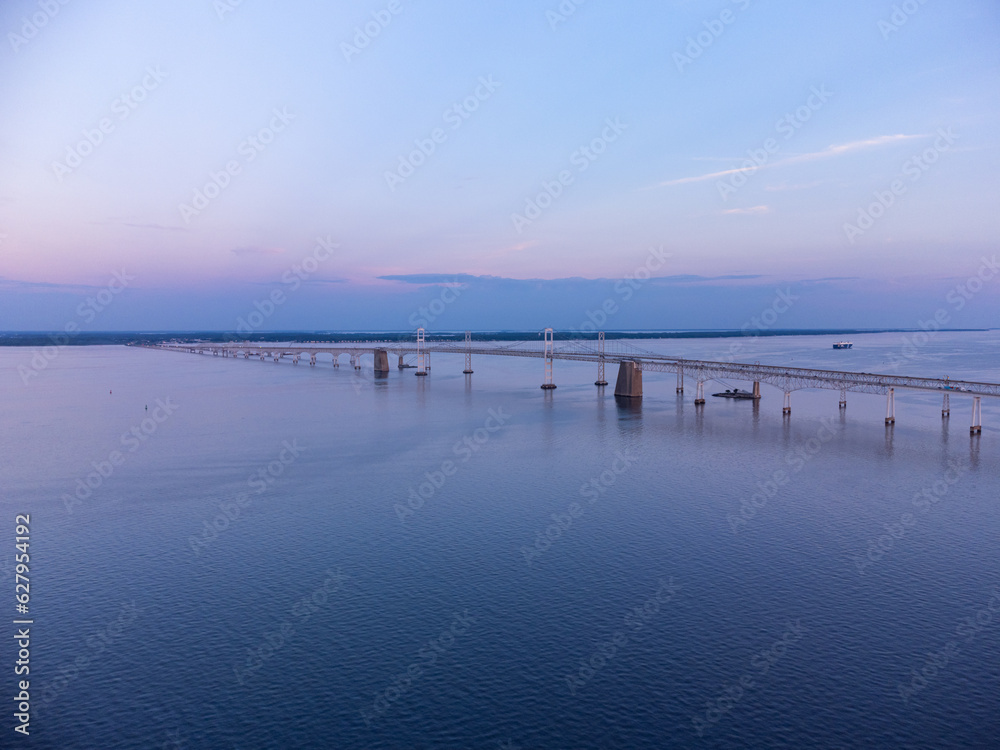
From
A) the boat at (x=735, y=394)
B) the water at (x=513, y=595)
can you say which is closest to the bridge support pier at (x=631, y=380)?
the boat at (x=735, y=394)

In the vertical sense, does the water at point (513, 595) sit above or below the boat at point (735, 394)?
below

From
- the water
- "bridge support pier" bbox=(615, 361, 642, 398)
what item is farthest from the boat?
the water

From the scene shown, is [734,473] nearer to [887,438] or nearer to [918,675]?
[887,438]

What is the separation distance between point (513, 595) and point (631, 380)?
61.9 meters

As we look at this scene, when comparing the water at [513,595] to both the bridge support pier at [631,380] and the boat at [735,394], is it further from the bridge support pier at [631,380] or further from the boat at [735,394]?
the bridge support pier at [631,380]

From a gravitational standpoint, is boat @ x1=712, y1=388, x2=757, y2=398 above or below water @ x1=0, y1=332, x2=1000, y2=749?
above

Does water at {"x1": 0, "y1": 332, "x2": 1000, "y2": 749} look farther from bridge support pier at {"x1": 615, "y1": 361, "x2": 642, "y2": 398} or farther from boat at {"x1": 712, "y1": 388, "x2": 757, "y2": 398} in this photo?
bridge support pier at {"x1": 615, "y1": 361, "x2": 642, "y2": 398}

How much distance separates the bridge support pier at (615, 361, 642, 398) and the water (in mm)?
31872

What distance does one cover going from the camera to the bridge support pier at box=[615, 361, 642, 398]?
3278 inches

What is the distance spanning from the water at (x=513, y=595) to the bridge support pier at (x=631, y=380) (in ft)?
105

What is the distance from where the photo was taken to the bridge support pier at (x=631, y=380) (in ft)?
273

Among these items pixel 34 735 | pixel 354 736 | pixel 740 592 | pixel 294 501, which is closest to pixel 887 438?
pixel 740 592

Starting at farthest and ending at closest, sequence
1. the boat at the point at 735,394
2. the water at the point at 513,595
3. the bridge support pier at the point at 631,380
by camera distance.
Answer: the bridge support pier at the point at 631,380 < the boat at the point at 735,394 < the water at the point at 513,595

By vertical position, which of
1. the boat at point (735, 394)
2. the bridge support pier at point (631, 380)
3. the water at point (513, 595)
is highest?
the bridge support pier at point (631, 380)
